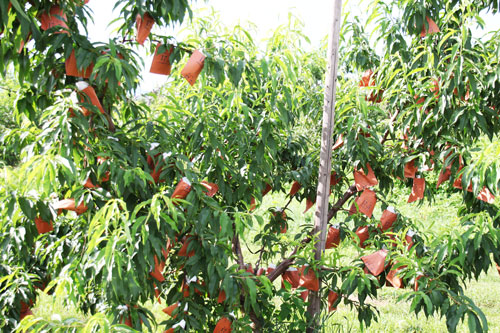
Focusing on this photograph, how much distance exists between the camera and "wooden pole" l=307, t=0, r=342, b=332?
6.31ft

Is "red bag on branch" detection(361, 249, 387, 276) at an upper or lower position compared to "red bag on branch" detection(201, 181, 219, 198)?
lower

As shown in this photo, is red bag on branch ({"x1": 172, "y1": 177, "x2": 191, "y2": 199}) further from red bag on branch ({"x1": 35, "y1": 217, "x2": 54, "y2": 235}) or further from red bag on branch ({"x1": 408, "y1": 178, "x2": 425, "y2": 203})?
red bag on branch ({"x1": 408, "y1": 178, "x2": 425, "y2": 203})

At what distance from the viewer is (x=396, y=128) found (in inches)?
83.0

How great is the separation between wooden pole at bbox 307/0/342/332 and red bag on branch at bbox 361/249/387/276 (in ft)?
0.72

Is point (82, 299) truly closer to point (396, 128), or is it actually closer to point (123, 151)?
point (123, 151)

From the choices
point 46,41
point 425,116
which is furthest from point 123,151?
point 425,116

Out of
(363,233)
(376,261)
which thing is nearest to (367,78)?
(363,233)

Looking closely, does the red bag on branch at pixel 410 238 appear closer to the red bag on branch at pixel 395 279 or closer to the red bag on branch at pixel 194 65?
the red bag on branch at pixel 395 279

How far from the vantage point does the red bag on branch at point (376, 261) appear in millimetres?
1767

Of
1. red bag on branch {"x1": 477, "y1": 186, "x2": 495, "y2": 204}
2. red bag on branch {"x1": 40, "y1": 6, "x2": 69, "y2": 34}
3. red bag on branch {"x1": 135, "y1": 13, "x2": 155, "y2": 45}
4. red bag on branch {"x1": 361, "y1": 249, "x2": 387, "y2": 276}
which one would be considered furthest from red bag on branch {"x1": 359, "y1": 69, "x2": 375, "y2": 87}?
red bag on branch {"x1": 40, "y1": 6, "x2": 69, "y2": 34}

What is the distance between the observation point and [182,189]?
1.42m

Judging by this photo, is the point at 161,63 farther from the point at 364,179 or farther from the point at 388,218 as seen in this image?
the point at 388,218

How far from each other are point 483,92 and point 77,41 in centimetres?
149

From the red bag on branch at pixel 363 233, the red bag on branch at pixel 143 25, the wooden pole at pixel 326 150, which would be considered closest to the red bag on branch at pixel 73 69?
the red bag on branch at pixel 143 25
